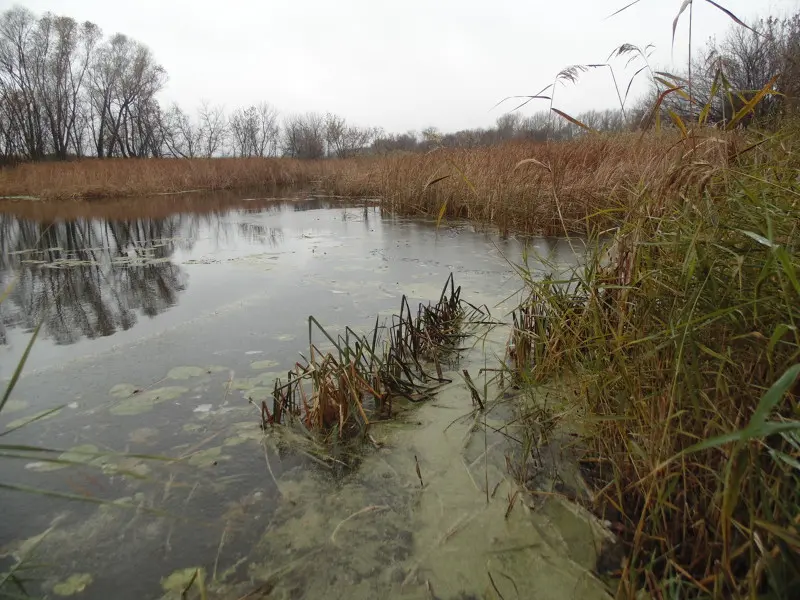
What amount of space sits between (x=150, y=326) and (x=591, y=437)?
3.18 meters

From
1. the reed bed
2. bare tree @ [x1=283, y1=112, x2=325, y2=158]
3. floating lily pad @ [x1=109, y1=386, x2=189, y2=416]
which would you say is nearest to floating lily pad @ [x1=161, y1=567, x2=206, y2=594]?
floating lily pad @ [x1=109, y1=386, x2=189, y2=416]

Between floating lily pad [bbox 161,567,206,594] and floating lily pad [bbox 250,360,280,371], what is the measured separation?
4.50 ft

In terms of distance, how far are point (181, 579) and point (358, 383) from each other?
107 cm

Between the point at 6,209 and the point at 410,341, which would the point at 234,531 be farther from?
the point at 6,209

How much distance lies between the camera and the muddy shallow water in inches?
52.2

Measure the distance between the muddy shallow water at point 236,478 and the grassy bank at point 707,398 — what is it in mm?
242

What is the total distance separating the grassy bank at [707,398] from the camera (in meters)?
0.91

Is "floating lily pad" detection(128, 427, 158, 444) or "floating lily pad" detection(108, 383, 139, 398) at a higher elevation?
"floating lily pad" detection(108, 383, 139, 398)

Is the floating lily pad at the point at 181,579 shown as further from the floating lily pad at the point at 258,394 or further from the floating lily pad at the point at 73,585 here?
the floating lily pad at the point at 258,394

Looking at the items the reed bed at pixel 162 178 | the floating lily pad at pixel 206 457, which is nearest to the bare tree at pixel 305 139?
the reed bed at pixel 162 178

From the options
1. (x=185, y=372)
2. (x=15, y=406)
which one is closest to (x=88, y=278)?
(x=15, y=406)

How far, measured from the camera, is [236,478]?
175 cm

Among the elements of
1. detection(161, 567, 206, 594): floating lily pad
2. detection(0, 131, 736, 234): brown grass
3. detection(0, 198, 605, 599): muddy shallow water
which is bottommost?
detection(161, 567, 206, 594): floating lily pad

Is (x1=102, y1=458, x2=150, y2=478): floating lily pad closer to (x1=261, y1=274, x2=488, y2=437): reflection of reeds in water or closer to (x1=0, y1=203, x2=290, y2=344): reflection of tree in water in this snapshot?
(x1=261, y1=274, x2=488, y2=437): reflection of reeds in water
